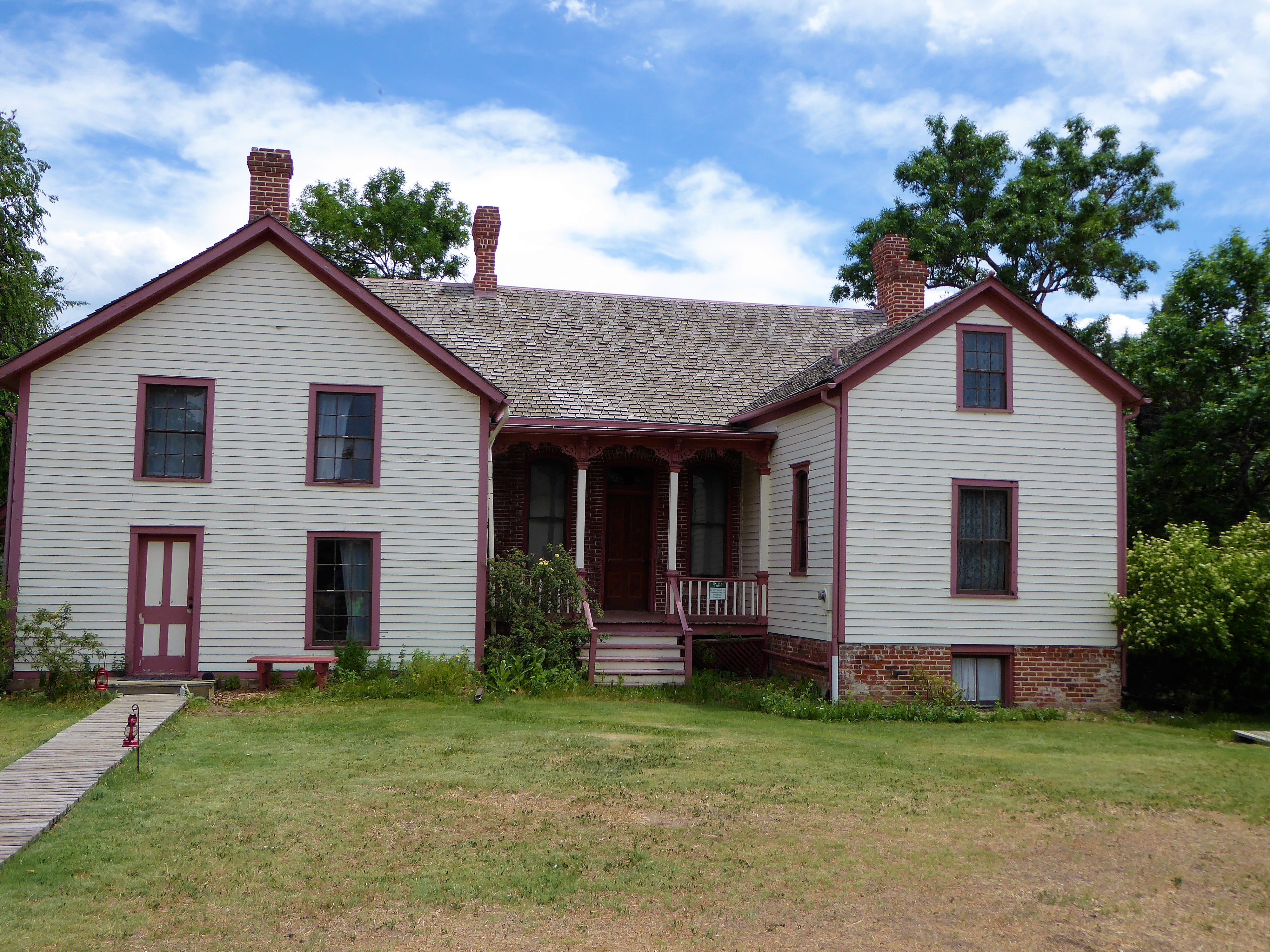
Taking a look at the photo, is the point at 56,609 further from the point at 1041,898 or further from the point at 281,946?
the point at 1041,898

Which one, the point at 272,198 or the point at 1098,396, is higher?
the point at 272,198

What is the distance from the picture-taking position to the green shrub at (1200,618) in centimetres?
1453

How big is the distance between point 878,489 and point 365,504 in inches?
293

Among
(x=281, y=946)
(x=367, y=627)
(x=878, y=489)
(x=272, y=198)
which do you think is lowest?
(x=281, y=946)

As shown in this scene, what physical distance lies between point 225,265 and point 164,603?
16.0ft

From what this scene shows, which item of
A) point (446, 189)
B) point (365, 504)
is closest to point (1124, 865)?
point (365, 504)

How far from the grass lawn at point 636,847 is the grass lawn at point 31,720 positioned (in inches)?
45.9

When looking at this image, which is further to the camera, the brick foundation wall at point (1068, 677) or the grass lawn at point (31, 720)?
the brick foundation wall at point (1068, 677)

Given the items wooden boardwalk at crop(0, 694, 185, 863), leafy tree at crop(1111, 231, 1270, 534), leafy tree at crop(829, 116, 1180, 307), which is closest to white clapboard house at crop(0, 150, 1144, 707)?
wooden boardwalk at crop(0, 694, 185, 863)

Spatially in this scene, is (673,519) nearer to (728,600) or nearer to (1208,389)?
(728,600)

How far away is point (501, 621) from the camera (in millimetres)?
16750

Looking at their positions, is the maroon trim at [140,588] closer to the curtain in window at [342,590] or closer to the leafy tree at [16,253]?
the curtain in window at [342,590]

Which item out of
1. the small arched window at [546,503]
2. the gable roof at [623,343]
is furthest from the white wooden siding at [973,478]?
the small arched window at [546,503]

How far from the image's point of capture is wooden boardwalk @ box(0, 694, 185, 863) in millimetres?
7477
